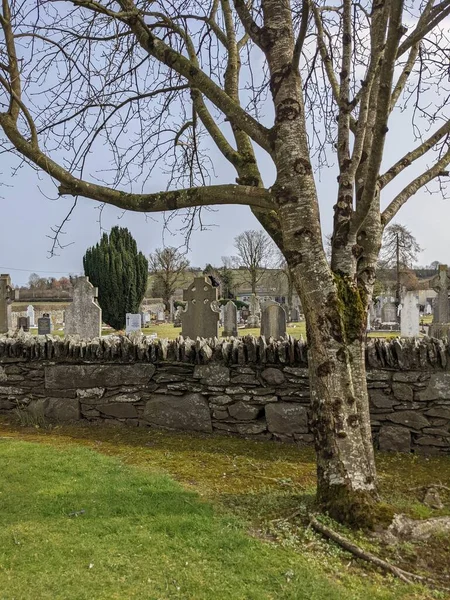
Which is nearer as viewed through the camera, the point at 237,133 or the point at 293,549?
the point at 293,549


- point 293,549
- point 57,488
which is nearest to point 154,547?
point 293,549

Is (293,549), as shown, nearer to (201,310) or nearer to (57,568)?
(57,568)

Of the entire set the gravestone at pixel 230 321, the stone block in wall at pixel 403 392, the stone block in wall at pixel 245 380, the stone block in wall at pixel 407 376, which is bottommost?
the stone block in wall at pixel 403 392

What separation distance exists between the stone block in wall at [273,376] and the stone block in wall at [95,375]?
145 centimetres

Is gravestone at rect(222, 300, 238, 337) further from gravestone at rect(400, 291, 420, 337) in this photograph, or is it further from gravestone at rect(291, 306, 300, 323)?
gravestone at rect(291, 306, 300, 323)

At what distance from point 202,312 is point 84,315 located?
451 cm

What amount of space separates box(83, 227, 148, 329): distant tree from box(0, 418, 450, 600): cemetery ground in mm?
21792

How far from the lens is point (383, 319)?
86.3 ft

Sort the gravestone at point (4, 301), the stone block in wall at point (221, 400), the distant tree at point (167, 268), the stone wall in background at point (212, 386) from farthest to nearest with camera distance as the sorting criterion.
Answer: the distant tree at point (167, 268) → the gravestone at point (4, 301) → the stone block in wall at point (221, 400) → the stone wall in background at point (212, 386)

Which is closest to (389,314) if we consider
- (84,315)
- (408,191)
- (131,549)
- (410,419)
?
(84,315)

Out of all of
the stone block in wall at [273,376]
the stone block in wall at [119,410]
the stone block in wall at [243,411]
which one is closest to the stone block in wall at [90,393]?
the stone block in wall at [119,410]

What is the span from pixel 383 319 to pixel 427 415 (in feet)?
74.0

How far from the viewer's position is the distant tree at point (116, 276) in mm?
26359

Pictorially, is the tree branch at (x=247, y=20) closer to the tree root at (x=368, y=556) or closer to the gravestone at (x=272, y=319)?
the tree root at (x=368, y=556)
